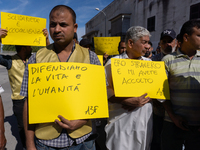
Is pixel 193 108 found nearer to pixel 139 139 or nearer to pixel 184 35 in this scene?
pixel 139 139

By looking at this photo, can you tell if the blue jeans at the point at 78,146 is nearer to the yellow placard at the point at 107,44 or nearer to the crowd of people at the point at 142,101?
the crowd of people at the point at 142,101

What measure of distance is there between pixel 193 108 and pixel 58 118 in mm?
1349

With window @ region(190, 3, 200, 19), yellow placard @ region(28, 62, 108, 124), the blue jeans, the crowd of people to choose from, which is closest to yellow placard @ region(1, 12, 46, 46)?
the crowd of people

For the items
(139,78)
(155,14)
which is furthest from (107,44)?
(155,14)

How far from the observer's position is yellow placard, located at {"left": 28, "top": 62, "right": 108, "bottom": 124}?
1.02 metres

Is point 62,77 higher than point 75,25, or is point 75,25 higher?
point 75,25

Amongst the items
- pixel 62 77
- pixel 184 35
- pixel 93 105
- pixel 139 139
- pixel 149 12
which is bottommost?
pixel 139 139

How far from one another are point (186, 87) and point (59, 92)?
128cm

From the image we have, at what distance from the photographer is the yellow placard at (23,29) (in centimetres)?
198

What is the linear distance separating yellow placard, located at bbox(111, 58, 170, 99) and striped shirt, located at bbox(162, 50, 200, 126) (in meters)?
0.12

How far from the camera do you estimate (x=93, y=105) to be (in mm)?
1097

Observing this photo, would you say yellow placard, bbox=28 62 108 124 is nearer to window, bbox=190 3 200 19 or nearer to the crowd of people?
the crowd of people

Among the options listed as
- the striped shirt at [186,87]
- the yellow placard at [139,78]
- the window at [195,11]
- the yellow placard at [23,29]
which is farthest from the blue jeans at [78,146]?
the window at [195,11]

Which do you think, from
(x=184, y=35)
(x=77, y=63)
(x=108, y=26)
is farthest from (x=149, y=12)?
(x=77, y=63)
